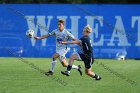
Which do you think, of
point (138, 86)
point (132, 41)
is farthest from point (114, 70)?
point (132, 41)

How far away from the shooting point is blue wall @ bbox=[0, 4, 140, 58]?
34.7m

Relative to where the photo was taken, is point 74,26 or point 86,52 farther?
point 74,26

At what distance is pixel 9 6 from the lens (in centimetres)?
3603

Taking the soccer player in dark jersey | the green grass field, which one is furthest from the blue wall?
the soccer player in dark jersey

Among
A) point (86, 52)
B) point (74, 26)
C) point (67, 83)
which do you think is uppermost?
point (86, 52)

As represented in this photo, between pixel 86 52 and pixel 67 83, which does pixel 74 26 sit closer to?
pixel 86 52

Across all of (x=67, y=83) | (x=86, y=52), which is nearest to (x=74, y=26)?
(x=86, y=52)

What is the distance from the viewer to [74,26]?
35188 mm

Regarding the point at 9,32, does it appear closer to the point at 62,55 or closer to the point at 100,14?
the point at 100,14

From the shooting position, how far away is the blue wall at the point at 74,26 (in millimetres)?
34656

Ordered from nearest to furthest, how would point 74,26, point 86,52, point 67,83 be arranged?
point 67,83, point 86,52, point 74,26

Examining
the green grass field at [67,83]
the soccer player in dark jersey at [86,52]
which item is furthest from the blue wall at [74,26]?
the soccer player in dark jersey at [86,52]

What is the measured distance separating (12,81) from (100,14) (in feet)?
57.6

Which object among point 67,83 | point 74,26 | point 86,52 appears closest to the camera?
point 67,83
